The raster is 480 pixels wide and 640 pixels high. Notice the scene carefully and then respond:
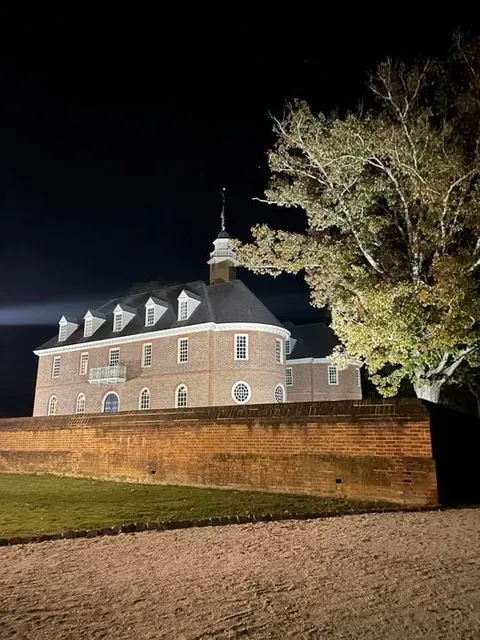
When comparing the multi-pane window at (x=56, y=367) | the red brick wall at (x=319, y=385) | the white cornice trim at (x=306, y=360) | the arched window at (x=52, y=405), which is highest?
the white cornice trim at (x=306, y=360)

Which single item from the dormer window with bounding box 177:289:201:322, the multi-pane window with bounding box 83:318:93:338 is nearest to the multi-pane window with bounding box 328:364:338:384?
the dormer window with bounding box 177:289:201:322

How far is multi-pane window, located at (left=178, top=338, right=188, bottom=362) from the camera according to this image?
112ft

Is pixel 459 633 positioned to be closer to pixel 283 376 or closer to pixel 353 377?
pixel 283 376

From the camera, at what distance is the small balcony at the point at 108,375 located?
3641 cm

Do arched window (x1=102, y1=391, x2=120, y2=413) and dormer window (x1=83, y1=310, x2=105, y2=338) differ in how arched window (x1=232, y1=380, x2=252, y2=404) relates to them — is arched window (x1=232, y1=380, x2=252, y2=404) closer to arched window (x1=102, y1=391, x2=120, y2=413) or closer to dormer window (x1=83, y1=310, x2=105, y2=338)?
arched window (x1=102, y1=391, x2=120, y2=413)

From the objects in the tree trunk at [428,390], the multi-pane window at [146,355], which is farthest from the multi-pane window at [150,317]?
the tree trunk at [428,390]

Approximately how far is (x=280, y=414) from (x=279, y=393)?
938 inches

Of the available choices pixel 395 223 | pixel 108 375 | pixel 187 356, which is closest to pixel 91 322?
pixel 108 375

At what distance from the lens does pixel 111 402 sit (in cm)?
3731

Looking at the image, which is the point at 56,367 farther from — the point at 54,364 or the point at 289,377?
the point at 289,377

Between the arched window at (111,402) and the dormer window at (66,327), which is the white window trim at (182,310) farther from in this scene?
the dormer window at (66,327)

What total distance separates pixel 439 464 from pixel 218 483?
4.65m

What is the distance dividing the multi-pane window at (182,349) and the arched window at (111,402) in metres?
6.46

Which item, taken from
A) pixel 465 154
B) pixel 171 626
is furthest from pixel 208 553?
pixel 465 154
